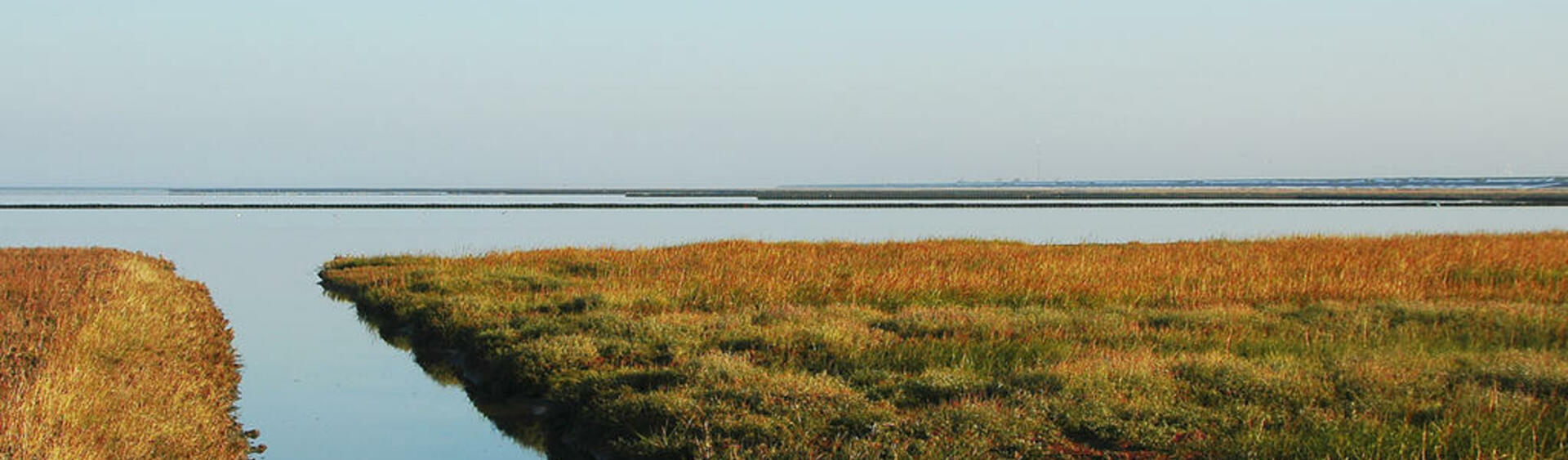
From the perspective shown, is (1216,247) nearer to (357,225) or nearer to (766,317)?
(766,317)

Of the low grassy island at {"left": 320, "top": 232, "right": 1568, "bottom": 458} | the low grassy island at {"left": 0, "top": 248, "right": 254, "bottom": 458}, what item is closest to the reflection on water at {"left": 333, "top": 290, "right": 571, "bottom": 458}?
the low grassy island at {"left": 320, "top": 232, "right": 1568, "bottom": 458}

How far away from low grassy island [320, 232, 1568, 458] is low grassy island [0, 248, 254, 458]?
11.5ft

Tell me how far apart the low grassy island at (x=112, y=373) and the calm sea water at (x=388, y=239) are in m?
0.91

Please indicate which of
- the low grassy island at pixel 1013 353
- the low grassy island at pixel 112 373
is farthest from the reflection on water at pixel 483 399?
the low grassy island at pixel 112 373

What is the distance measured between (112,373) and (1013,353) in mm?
10790

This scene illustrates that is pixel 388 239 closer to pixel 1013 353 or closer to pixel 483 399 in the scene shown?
pixel 483 399

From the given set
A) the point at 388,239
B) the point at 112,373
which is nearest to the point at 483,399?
Answer: the point at 112,373

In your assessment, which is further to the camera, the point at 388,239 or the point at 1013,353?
the point at 388,239

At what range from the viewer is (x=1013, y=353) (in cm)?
1555

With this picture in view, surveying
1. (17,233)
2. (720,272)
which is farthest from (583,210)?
(720,272)

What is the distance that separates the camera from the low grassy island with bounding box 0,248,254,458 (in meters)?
10.2

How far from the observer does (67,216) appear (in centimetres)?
9181

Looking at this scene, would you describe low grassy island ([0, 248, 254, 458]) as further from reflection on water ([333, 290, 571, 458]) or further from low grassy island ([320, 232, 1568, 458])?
low grassy island ([320, 232, 1568, 458])

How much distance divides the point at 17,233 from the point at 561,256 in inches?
1923
